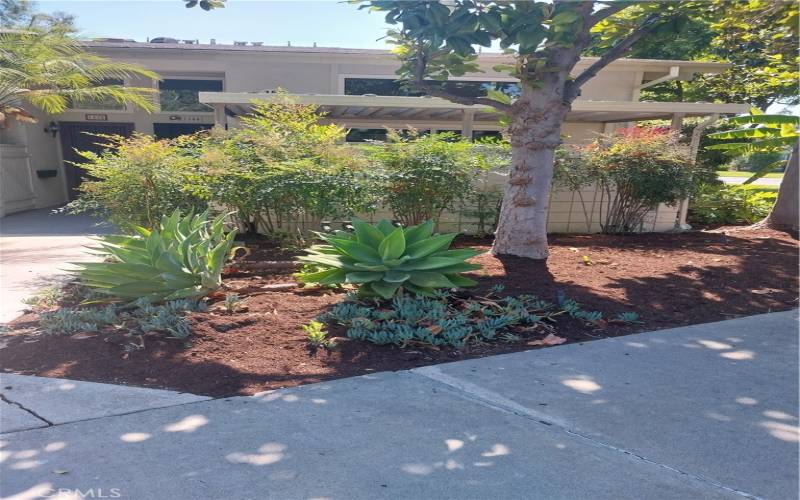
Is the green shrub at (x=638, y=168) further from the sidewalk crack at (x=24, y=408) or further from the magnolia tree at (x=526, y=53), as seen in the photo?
the sidewalk crack at (x=24, y=408)

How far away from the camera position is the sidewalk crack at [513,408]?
8.95ft

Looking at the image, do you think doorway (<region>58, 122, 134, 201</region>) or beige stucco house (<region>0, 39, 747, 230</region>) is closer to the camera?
beige stucco house (<region>0, 39, 747, 230</region>)

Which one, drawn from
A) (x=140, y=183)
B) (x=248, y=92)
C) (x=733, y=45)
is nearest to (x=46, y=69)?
(x=248, y=92)

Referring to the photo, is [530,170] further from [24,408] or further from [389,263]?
[24,408]

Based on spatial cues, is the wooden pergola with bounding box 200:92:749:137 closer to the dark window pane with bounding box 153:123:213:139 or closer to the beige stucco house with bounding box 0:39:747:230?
the beige stucco house with bounding box 0:39:747:230

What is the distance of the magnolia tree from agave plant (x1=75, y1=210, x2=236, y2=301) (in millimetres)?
3145

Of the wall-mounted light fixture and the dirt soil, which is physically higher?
the wall-mounted light fixture

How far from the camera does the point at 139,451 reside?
2.87 meters

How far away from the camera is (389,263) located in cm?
513

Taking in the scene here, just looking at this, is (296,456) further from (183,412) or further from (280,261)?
(280,261)

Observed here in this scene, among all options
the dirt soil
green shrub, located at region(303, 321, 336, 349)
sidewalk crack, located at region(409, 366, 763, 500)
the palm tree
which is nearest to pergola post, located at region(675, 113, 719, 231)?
the dirt soil

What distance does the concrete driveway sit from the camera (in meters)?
6.12

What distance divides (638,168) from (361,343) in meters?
7.06

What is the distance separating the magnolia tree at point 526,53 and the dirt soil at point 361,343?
0.87m
